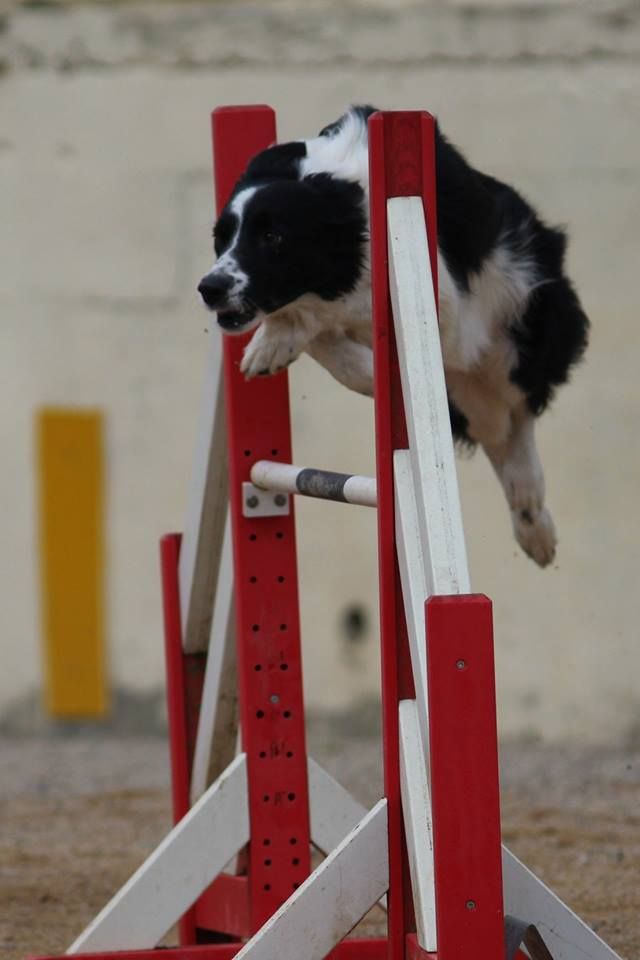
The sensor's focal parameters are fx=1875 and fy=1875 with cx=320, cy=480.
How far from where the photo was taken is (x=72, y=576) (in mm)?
7547

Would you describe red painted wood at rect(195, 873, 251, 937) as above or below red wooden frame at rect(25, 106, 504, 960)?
below

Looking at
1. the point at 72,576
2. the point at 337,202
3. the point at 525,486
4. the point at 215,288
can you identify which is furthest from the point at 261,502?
the point at 72,576

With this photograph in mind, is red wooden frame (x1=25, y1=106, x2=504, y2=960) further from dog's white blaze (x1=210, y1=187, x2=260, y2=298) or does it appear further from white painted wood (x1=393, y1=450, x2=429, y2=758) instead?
dog's white blaze (x1=210, y1=187, x2=260, y2=298)

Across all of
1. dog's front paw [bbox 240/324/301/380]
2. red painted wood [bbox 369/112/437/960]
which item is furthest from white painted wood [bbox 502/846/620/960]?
dog's front paw [bbox 240/324/301/380]

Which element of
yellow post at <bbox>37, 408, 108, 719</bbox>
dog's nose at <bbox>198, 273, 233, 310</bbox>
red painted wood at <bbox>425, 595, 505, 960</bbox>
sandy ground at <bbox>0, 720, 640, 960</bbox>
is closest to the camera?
red painted wood at <bbox>425, 595, 505, 960</bbox>

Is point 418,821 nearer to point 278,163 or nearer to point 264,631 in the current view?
point 264,631

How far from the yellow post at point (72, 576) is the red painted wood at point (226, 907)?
3780 mm

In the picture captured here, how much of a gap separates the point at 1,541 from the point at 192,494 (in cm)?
387

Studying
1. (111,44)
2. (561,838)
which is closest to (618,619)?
(561,838)

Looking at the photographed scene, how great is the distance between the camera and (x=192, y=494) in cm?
383

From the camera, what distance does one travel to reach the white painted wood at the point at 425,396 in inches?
98.9

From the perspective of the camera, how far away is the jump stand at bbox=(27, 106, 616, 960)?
243 cm

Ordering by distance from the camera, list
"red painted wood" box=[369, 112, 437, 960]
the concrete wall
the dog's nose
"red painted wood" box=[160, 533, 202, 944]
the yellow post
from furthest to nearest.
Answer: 1. the yellow post
2. the concrete wall
3. "red painted wood" box=[160, 533, 202, 944]
4. the dog's nose
5. "red painted wood" box=[369, 112, 437, 960]

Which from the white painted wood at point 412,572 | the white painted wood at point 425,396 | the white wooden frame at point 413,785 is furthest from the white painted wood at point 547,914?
the white painted wood at point 425,396
